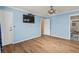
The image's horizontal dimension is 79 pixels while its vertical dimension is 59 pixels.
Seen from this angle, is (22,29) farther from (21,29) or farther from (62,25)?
(62,25)

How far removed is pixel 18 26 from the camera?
127 inches

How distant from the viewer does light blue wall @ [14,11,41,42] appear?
307 cm

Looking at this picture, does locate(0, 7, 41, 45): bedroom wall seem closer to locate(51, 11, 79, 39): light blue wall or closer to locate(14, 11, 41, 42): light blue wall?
locate(14, 11, 41, 42): light blue wall

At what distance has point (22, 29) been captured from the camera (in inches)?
131

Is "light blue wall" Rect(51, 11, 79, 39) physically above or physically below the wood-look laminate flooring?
above

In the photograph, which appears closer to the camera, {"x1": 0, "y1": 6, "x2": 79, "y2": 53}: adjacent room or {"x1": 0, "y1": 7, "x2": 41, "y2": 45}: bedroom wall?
{"x1": 0, "y1": 6, "x2": 79, "y2": 53}: adjacent room

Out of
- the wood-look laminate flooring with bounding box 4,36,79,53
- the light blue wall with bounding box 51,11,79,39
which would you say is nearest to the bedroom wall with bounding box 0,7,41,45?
the wood-look laminate flooring with bounding box 4,36,79,53

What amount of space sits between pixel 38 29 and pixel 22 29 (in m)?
0.85

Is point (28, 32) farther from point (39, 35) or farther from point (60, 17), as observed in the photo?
point (60, 17)
